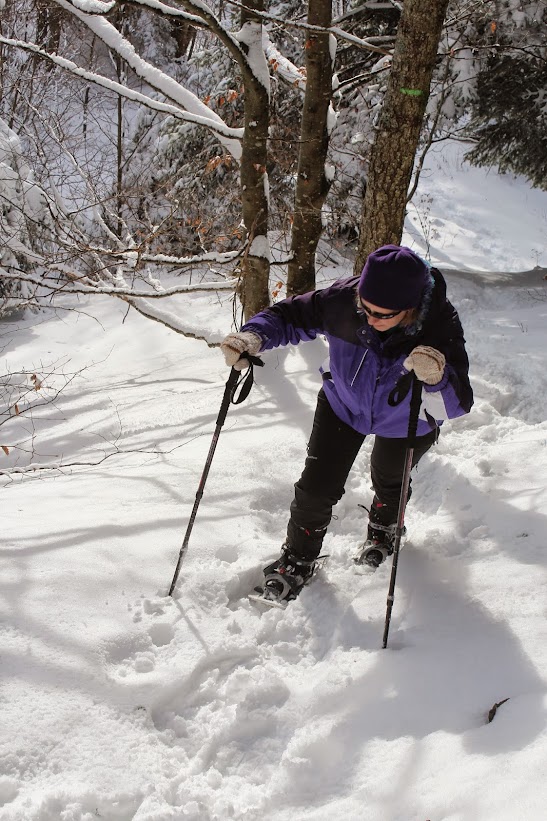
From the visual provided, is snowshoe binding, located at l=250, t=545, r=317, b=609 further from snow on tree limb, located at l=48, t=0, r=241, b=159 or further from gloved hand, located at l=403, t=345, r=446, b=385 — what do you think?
snow on tree limb, located at l=48, t=0, r=241, b=159

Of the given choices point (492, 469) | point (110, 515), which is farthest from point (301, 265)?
point (110, 515)

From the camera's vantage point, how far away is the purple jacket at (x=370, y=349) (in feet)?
8.14

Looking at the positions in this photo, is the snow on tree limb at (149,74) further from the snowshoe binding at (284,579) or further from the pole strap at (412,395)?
the snowshoe binding at (284,579)

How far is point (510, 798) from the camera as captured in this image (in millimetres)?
1821

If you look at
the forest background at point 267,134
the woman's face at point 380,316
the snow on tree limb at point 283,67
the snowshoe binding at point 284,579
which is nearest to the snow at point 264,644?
the snowshoe binding at point 284,579

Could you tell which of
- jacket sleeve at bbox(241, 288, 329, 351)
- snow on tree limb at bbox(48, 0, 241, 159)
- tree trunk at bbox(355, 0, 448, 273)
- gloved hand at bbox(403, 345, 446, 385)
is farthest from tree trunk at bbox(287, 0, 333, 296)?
gloved hand at bbox(403, 345, 446, 385)

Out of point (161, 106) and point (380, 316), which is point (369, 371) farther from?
point (161, 106)

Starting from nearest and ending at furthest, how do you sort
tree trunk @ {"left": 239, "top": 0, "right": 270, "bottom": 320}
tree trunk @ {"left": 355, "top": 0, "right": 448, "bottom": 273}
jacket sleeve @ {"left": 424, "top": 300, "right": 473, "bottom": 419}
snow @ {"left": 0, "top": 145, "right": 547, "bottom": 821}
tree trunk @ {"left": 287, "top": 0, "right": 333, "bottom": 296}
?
snow @ {"left": 0, "top": 145, "right": 547, "bottom": 821}
jacket sleeve @ {"left": 424, "top": 300, "right": 473, "bottom": 419}
tree trunk @ {"left": 355, "top": 0, "right": 448, "bottom": 273}
tree trunk @ {"left": 239, "top": 0, "right": 270, "bottom": 320}
tree trunk @ {"left": 287, "top": 0, "right": 333, "bottom": 296}

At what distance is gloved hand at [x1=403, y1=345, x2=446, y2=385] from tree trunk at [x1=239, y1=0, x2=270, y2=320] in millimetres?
3568

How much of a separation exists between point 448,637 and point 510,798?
2.94 ft

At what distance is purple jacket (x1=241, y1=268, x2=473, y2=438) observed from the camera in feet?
8.14

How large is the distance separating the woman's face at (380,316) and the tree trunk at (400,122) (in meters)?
2.86

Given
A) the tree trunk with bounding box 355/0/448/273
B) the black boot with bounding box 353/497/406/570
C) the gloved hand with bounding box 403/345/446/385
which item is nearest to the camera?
the gloved hand with bounding box 403/345/446/385

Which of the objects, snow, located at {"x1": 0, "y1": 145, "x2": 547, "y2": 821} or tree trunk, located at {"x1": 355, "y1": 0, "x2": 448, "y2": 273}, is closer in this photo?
snow, located at {"x1": 0, "y1": 145, "x2": 547, "y2": 821}
